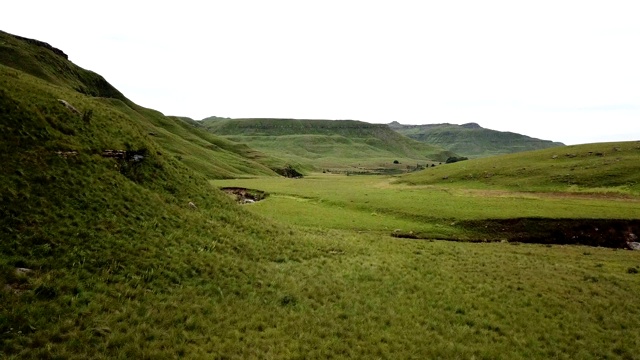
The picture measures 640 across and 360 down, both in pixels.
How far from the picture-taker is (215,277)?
62.2 feet

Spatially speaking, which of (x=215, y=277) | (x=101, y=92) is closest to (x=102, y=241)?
(x=215, y=277)

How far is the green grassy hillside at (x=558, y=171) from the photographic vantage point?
6397 cm

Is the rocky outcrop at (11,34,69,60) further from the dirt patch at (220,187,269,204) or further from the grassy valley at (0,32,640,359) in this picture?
the grassy valley at (0,32,640,359)

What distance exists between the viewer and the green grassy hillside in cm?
6397

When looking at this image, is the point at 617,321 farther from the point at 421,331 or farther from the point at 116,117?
the point at 116,117

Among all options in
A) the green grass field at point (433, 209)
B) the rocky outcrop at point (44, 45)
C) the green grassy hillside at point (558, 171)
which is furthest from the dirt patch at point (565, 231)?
the rocky outcrop at point (44, 45)

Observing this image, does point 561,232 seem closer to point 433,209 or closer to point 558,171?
point 433,209

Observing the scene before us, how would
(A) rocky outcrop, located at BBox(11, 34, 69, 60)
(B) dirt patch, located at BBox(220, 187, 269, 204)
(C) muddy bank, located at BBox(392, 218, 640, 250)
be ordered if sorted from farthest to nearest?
(A) rocky outcrop, located at BBox(11, 34, 69, 60) < (B) dirt patch, located at BBox(220, 187, 269, 204) < (C) muddy bank, located at BBox(392, 218, 640, 250)

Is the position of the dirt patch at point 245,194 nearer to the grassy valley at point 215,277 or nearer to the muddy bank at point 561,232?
the grassy valley at point 215,277

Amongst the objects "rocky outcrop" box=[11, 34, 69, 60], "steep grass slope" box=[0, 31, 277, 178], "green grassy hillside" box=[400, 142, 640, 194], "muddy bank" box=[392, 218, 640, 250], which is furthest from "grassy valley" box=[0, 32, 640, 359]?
"rocky outcrop" box=[11, 34, 69, 60]

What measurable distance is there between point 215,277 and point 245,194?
5007cm

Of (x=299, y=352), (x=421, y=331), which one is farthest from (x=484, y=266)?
(x=299, y=352)

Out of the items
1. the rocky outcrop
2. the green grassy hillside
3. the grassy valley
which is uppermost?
the rocky outcrop

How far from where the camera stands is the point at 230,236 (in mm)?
25641
